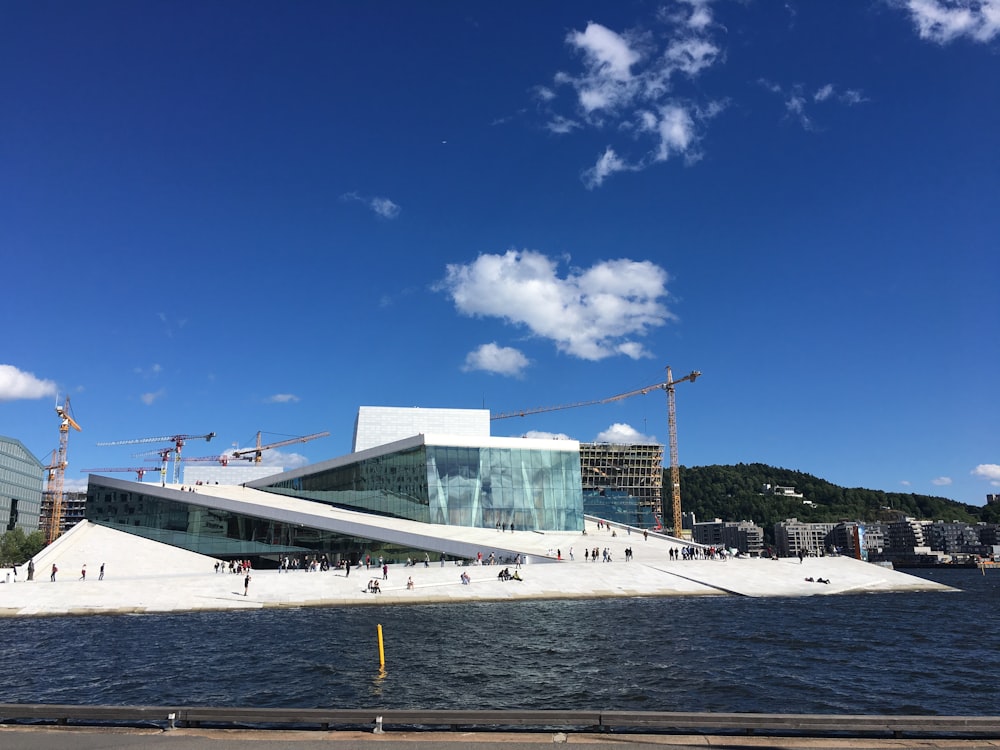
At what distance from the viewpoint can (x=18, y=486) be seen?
411 ft

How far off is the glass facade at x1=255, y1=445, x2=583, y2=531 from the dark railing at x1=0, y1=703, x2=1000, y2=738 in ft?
158

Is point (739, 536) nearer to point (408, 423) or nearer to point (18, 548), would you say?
point (408, 423)

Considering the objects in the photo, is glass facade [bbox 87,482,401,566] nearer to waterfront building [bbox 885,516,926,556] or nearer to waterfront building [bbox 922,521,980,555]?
waterfront building [bbox 885,516,926,556]

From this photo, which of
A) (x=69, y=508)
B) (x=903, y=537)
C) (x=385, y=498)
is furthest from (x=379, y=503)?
(x=903, y=537)

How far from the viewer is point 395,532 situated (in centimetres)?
5288

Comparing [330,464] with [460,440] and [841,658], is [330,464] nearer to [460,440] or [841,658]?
[460,440]

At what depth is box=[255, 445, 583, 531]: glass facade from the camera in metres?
60.5

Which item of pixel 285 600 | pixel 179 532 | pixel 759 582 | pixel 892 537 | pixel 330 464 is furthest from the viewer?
pixel 892 537

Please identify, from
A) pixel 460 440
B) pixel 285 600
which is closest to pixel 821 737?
pixel 285 600

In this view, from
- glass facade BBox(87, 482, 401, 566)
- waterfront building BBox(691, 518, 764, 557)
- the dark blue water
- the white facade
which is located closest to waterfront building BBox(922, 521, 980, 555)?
waterfront building BBox(691, 518, 764, 557)

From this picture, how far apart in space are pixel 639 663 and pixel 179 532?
4839cm

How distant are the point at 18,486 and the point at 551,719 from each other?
Result: 142 metres

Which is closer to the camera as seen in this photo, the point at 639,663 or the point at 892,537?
the point at 639,663

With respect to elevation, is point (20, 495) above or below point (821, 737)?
above
